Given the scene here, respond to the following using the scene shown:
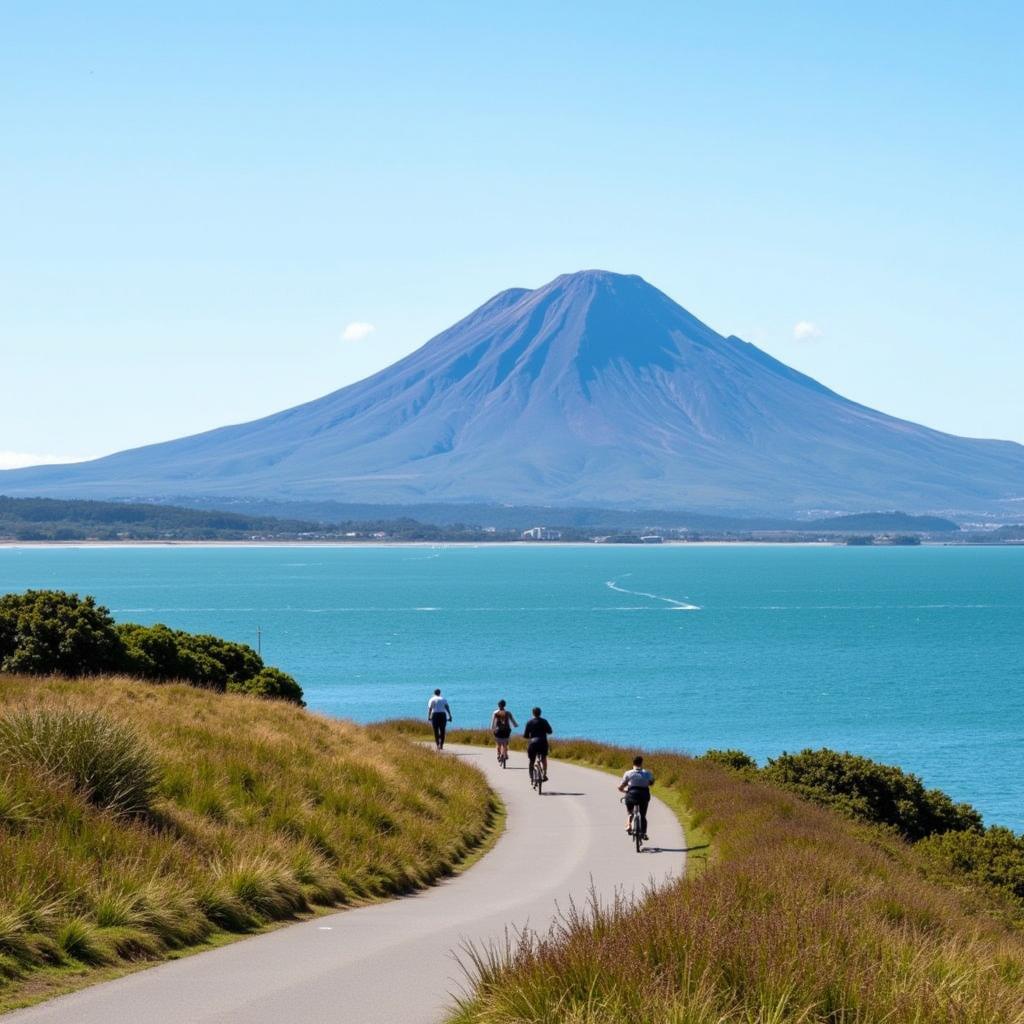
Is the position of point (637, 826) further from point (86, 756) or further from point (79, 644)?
point (79, 644)

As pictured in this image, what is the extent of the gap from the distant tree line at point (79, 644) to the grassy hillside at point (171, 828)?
26.4 feet

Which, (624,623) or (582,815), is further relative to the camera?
(624,623)

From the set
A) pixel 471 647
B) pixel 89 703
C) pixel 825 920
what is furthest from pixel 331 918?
pixel 471 647

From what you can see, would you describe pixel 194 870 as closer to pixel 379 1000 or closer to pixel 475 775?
pixel 379 1000

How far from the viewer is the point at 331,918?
14.2m

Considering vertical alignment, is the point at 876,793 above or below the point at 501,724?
below

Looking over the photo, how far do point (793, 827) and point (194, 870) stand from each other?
8210mm

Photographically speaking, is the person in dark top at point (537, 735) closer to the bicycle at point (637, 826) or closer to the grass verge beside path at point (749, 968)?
the bicycle at point (637, 826)

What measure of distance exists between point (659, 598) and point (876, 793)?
129388 mm

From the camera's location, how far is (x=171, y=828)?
14.6 metres

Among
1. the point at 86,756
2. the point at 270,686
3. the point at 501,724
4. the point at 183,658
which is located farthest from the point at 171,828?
the point at 270,686

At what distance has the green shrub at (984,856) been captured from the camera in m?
24.0

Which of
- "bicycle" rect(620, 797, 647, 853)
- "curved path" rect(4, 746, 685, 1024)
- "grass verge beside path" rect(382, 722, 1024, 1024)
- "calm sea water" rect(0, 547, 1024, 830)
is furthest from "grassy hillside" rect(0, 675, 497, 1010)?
"calm sea water" rect(0, 547, 1024, 830)

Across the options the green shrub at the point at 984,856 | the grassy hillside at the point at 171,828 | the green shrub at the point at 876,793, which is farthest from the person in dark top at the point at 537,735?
the green shrub at the point at 984,856
